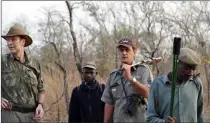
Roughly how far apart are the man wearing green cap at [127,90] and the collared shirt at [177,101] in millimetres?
750

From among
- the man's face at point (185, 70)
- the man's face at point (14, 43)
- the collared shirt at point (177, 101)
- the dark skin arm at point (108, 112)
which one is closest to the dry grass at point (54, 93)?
the dark skin arm at point (108, 112)

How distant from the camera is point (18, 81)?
3.74 metres

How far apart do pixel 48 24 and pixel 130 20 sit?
23.1 feet

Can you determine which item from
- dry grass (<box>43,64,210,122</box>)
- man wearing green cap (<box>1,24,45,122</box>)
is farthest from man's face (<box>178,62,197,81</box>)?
dry grass (<box>43,64,210,122</box>)

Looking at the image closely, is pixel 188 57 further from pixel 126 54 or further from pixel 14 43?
pixel 14 43

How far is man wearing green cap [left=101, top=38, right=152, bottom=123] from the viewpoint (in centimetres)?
371

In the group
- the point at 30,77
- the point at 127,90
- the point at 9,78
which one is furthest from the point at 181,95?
the point at 9,78

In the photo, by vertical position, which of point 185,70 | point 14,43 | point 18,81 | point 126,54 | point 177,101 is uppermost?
point 14,43

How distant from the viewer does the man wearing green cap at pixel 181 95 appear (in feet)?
9.00

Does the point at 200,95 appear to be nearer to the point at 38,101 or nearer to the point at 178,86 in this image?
the point at 178,86

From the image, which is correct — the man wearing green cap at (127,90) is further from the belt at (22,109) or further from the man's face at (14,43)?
the man's face at (14,43)

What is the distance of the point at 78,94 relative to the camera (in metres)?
5.15

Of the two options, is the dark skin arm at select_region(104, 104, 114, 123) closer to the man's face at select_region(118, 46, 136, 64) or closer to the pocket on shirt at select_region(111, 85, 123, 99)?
the pocket on shirt at select_region(111, 85, 123, 99)

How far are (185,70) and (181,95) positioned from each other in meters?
0.19
